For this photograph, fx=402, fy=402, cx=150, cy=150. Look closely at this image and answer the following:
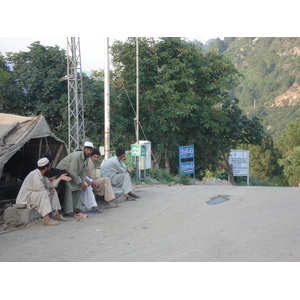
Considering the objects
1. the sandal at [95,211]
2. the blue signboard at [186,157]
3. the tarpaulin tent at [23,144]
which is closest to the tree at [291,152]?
the blue signboard at [186,157]

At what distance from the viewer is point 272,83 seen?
63688 mm

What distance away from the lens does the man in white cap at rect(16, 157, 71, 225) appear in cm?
695

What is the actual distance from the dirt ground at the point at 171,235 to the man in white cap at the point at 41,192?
0.29 metres

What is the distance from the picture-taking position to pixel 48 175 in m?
7.36

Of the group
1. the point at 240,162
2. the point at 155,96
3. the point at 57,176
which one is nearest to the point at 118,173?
the point at 57,176

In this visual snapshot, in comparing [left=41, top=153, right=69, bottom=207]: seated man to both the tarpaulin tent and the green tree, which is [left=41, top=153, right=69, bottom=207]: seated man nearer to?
the tarpaulin tent

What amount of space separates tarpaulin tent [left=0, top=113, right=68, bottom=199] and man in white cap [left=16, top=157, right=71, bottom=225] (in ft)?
2.68

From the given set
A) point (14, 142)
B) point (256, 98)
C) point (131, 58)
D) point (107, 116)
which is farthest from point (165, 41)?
point (256, 98)

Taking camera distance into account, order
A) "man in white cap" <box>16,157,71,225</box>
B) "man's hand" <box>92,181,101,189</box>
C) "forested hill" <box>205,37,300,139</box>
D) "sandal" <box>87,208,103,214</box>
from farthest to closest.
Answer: "forested hill" <box>205,37,300,139</box> → "man's hand" <box>92,181,101,189</box> → "sandal" <box>87,208,103,214</box> → "man in white cap" <box>16,157,71,225</box>

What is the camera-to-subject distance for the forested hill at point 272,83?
59.0 m

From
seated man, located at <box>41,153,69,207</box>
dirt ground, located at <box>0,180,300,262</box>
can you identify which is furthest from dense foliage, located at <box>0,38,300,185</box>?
seated man, located at <box>41,153,69,207</box>

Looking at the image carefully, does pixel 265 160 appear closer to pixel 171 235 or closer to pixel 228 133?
pixel 228 133

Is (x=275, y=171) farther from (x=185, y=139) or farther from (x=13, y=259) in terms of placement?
(x=13, y=259)

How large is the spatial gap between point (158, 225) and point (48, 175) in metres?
2.20
